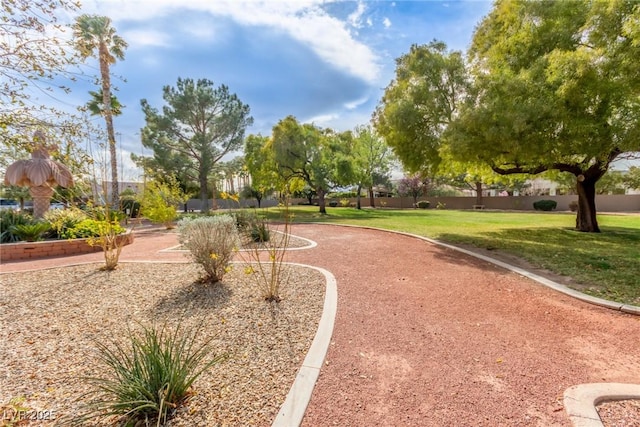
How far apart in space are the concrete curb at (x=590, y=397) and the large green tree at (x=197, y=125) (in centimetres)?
2431

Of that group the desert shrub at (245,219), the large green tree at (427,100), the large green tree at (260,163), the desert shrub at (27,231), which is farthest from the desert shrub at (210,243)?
the large green tree at (260,163)

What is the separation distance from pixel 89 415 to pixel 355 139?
26494 millimetres

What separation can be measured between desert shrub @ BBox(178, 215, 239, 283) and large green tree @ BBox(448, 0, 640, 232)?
669 cm

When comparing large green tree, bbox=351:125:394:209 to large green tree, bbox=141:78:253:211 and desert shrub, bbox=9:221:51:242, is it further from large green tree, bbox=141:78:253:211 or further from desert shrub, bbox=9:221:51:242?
desert shrub, bbox=9:221:51:242

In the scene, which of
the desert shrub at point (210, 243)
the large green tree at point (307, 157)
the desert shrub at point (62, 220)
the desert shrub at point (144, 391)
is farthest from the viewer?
the large green tree at point (307, 157)

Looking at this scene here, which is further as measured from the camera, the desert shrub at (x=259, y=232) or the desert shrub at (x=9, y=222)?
the desert shrub at (x=259, y=232)

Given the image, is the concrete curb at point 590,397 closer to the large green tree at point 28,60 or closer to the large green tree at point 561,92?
the large green tree at point 28,60

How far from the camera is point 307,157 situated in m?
21.4

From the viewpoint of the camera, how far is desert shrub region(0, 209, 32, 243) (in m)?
7.74

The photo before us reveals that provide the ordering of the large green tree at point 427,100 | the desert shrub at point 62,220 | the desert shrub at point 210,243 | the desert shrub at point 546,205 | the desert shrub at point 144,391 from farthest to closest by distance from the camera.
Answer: the desert shrub at point 546,205, the large green tree at point 427,100, the desert shrub at point 62,220, the desert shrub at point 210,243, the desert shrub at point 144,391

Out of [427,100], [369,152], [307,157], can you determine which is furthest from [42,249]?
[369,152]

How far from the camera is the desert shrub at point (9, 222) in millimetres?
7742

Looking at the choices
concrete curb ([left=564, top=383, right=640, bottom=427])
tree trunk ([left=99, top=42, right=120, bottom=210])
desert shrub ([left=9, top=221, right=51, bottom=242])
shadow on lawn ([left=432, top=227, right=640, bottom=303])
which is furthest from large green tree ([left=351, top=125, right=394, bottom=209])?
concrete curb ([left=564, top=383, right=640, bottom=427])

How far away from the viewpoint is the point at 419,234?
33.5 feet
